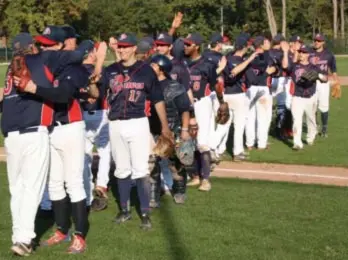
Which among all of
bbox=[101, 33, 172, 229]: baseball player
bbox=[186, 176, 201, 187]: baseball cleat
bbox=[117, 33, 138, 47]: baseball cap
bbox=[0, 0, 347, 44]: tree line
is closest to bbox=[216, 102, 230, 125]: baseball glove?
bbox=[186, 176, 201, 187]: baseball cleat

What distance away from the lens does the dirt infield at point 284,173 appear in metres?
9.28

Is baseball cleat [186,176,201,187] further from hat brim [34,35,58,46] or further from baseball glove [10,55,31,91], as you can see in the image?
baseball glove [10,55,31,91]

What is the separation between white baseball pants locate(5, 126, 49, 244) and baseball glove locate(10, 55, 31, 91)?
1.56 feet

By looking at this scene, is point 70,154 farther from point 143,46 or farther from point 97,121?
point 97,121

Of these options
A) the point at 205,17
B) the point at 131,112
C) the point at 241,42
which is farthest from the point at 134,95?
the point at 205,17

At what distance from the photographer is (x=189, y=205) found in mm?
7727

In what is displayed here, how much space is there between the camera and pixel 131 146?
21.7 feet

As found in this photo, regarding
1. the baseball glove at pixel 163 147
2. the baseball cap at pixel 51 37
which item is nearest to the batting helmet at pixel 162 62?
the baseball glove at pixel 163 147

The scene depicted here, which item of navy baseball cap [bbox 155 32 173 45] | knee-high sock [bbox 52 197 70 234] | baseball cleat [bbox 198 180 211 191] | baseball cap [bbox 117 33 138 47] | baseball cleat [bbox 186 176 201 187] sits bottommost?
baseball cleat [bbox 186 176 201 187]

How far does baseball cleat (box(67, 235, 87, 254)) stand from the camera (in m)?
5.92

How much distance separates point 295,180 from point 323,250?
11.0 feet

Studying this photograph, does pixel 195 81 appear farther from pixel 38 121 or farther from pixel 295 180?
pixel 38 121

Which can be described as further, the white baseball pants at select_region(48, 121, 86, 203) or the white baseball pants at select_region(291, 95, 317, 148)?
the white baseball pants at select_region(291, 95, 317, 148)

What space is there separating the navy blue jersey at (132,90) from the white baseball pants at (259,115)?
214 inches
